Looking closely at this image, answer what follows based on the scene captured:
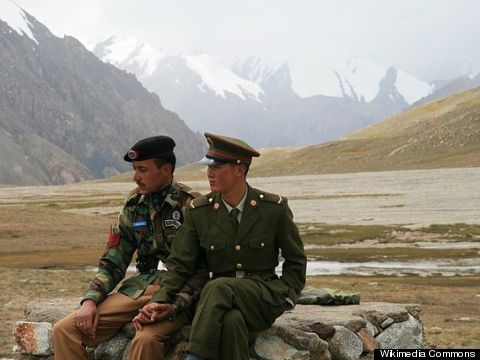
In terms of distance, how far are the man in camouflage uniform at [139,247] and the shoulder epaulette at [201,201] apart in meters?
0.43

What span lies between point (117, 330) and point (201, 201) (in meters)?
1.72

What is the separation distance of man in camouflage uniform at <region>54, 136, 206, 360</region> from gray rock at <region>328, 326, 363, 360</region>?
1676 mm

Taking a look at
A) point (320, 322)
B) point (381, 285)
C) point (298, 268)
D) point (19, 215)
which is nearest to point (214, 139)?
point (298, 268)

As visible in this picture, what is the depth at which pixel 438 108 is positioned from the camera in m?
196

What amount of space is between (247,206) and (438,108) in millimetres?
196920

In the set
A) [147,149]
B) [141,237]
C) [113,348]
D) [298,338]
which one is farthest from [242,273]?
[113,348]

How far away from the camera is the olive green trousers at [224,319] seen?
21.1 feet

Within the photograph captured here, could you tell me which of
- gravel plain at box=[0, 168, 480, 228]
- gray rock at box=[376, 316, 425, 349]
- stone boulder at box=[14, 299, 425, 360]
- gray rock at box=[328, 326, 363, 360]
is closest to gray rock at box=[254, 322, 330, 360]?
stone boulder at box=[14, 299, 425, 360]

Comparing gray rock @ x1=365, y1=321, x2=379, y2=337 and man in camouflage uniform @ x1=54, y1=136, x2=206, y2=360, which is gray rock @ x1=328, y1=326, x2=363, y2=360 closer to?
gray rock @ x1=365, y1=321, x2=379, y2=337

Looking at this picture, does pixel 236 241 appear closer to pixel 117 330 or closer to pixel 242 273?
pixel 242 273

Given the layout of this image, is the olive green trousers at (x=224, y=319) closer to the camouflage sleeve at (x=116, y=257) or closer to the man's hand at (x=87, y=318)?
the man's hand at (x=87, y=318)

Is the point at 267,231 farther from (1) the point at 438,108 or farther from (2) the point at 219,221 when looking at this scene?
(1) the point at 438,108

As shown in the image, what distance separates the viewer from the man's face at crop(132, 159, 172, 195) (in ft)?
25.7

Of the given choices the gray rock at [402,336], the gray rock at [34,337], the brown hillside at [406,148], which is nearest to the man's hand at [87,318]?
the gray rock at [34,337]
